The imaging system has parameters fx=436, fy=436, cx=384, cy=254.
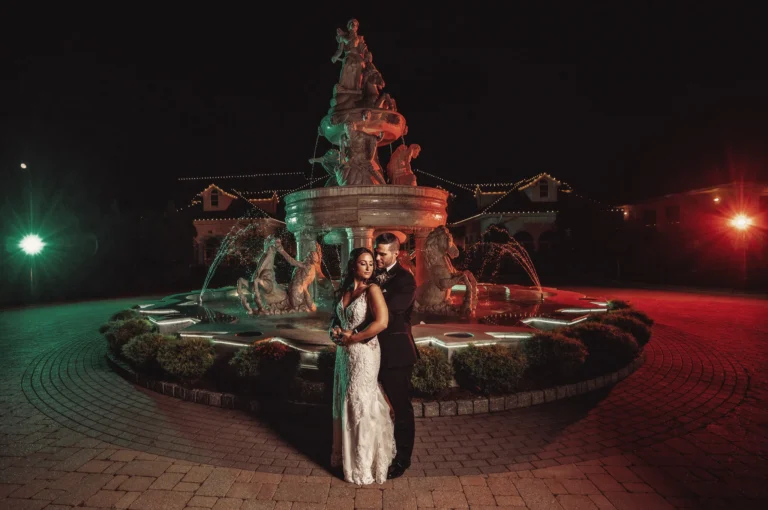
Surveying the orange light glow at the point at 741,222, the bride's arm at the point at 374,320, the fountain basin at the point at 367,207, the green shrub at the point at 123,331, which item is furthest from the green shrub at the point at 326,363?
the orange light glow at the point at 741,222

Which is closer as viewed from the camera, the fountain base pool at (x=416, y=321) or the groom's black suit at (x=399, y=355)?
the groom's black suit at (x=399, y=355)

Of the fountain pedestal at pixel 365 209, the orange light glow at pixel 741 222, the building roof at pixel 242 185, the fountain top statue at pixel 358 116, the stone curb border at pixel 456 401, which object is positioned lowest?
the stone curb border at pixel 456 401

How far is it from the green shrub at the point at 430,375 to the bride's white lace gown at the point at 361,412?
1716 millimetres

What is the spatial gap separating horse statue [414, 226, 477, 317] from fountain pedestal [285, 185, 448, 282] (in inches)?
35.4

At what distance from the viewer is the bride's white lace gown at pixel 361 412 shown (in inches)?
152

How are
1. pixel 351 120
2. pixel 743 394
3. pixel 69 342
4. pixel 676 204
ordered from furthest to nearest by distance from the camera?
pixel 676 204
pixel 351 120
pixel 69 342
pixel 743 394

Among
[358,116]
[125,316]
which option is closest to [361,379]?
[125,316]

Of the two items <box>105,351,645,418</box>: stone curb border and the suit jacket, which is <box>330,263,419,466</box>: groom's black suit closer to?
the suit jacket

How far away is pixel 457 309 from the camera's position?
10320 millimetres

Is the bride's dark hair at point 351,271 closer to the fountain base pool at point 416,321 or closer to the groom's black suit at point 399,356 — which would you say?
the groom's black suit at point 399,356

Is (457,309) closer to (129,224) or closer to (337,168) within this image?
(337,168)

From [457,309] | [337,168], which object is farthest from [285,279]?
[457,309]

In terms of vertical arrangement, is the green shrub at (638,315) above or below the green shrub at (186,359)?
above

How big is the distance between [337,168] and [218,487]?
381 inches
